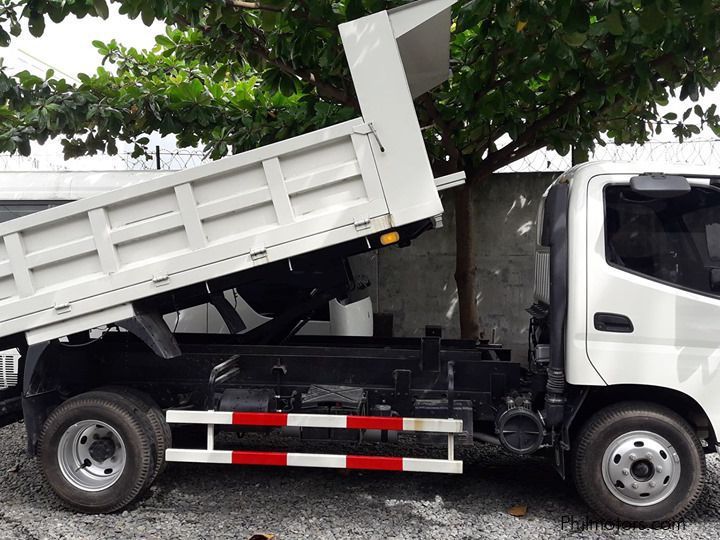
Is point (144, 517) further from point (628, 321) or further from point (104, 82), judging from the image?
point (104, 82)

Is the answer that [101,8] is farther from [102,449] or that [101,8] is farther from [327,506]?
[327,506]

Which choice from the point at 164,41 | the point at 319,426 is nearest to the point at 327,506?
the point at 319,426

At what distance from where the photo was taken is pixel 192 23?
4375mm

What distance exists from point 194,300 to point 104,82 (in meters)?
3.54

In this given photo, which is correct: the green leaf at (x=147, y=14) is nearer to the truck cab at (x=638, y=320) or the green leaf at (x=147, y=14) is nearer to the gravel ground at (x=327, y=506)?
the truck cab at (x=638, y=320)

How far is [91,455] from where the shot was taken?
4.12 m

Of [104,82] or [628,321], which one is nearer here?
[628,321]

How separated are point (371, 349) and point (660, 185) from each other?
80.5 inches

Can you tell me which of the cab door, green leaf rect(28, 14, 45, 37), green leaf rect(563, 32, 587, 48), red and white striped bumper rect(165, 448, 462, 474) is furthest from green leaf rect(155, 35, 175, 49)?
the cab door

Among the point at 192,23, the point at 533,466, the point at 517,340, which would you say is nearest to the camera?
the point at 192,23

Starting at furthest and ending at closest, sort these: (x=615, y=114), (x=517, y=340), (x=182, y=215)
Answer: (x=517, y=340)
(x=615, y=114)
(x=182, y=215)

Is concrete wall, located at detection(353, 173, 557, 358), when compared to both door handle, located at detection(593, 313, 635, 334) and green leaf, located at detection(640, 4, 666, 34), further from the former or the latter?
green leaf, located at detection(640, 4, 666, 34)

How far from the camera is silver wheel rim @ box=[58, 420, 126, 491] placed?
4.05 meters

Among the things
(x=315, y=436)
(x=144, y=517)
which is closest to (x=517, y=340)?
(x=315, y=436)
